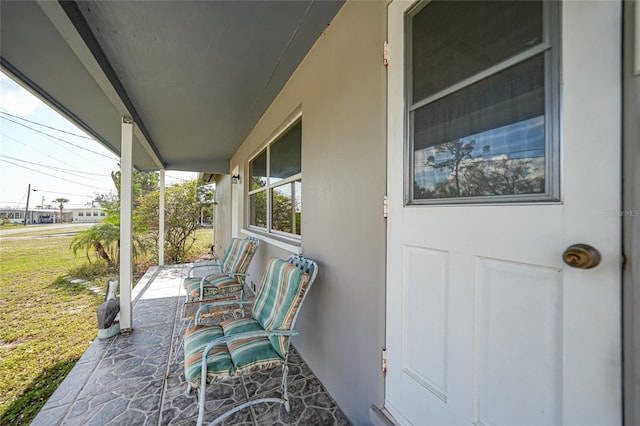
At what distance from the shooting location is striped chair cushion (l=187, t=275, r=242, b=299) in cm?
304

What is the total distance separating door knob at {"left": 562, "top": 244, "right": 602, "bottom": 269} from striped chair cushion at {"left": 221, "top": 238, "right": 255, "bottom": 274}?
3152 mm

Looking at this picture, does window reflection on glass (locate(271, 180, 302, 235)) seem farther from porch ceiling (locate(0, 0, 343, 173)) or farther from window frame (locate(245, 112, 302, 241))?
porch ceiling (locate(0, 0, 343, 173))

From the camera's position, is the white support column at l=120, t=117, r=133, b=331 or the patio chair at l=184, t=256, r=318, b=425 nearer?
the patio chair at l=184, t=256, r=318, b=425

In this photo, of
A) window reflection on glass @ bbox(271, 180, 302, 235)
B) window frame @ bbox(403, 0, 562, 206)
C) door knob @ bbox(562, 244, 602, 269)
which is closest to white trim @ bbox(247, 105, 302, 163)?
window reflection on glass @ bbox(271, 180, 302, 235)

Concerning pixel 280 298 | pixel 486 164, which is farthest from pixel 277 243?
pixel 486 164

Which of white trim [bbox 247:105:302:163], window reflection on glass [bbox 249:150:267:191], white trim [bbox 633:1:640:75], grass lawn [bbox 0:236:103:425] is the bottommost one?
grass lawn [bbox 0:236:103:425]

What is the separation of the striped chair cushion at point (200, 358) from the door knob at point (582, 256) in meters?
1.68

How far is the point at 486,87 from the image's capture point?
988mm

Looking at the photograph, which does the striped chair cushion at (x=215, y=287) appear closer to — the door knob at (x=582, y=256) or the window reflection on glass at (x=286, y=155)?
the window reflection on glass at (x=286, y=155)

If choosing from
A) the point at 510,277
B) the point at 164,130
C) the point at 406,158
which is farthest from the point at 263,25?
the point at 164,130

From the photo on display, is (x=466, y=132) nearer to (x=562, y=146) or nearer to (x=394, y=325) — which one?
(x=562, y=146)

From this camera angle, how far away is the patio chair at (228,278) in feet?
10.1

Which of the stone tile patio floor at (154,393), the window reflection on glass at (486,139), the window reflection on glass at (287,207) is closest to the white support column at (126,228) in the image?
the stone tile patio floor at (154,393)

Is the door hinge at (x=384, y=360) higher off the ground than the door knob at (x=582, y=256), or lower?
lower
